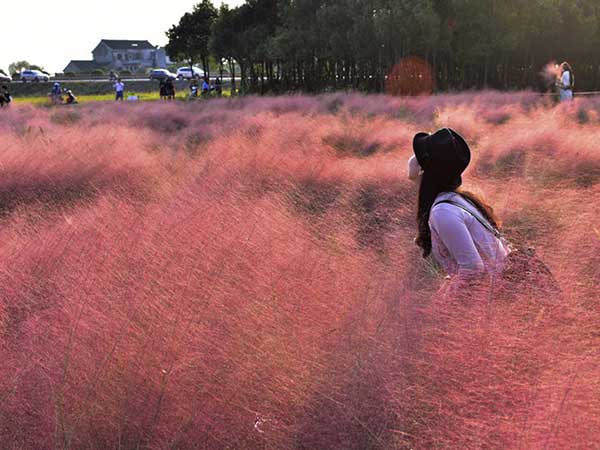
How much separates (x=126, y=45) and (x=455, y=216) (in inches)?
4379

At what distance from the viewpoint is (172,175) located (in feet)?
23.4

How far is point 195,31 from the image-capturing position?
46406 mm

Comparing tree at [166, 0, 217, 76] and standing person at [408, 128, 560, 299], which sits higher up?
tree at [166, 0, 217, 76]

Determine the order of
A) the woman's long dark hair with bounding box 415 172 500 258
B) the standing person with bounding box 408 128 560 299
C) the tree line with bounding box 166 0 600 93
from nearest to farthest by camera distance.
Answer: the standing person with bounding box 408 128 560 299
the woman's long dark hair with bounding box 415 172 500 258
the tree line with bounding box 166 0 600 93

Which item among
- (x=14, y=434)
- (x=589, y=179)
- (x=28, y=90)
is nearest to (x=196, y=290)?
(x=14, y=434)

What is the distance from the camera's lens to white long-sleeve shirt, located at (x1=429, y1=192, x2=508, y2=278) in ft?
10.1

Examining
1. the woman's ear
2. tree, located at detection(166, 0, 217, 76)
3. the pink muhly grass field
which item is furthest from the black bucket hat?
tree, located at detection(166, 0, 217, 76)

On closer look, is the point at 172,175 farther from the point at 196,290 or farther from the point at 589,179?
the point at 589,179

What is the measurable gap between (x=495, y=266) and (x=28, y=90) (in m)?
53.7

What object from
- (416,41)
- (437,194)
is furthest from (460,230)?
(416,41)

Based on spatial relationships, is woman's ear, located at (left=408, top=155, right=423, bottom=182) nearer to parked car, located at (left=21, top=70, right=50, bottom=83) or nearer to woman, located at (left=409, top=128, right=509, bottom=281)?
woman, located at (left=409, top=128, right=509, bottom=281)

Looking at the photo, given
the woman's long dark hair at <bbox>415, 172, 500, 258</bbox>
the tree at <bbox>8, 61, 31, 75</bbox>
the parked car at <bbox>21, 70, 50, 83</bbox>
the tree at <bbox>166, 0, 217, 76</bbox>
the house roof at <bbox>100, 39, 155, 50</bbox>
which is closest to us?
the woman's long dark hair at <bbox>415, 172, 500, 258</bbox>

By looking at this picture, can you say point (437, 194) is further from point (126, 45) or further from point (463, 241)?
point (126, 45)

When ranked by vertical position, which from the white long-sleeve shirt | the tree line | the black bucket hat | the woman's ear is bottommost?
the white long-sleeve shirt
